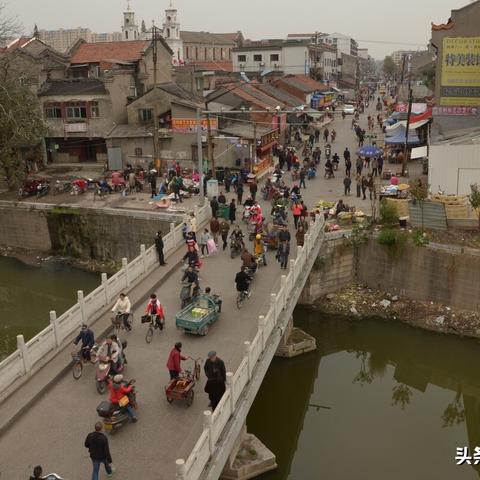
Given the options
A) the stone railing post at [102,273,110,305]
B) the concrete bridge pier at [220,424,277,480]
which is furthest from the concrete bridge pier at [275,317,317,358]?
the stone railing post at [102,273,110,305]

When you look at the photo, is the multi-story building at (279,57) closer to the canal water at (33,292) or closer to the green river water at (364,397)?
the canal water at (33,292)

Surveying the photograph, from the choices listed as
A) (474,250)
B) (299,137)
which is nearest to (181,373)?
(474,250)

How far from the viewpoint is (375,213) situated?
26.6m

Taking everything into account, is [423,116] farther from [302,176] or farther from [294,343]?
[294,343]

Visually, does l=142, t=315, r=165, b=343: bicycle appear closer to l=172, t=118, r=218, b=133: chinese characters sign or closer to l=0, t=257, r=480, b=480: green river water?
l=0, t=257, r=480, b=480: green river water

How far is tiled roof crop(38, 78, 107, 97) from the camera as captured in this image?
4059 cm

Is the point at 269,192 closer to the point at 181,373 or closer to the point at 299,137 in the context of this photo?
the point at 181,373

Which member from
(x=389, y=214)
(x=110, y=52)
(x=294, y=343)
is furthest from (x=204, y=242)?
(x=110, y=52)

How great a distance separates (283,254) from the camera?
21.0m

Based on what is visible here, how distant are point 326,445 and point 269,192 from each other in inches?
662

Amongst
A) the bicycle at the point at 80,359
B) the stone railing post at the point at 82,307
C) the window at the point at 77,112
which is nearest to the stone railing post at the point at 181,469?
the bicycle at the point at 80,359

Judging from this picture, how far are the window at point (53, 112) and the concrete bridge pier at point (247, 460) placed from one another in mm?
33102

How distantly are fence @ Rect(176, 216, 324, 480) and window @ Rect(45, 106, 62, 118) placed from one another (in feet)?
90.2

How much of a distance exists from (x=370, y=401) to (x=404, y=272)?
Answer: 7.11m
